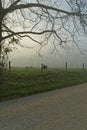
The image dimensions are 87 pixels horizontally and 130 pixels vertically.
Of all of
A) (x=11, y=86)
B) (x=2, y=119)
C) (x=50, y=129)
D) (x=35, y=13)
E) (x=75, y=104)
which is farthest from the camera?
(x=35, y=13)

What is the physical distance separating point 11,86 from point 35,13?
18.6ft

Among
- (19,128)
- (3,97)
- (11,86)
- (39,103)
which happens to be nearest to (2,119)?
(19,128)

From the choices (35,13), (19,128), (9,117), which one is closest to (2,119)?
(9,117)

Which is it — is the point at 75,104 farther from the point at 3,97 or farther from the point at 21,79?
the point at 21,79

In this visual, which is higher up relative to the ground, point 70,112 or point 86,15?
point 86,15

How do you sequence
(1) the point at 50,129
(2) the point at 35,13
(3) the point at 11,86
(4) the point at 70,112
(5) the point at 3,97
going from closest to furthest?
(1) the point at 50,129 < (4) the point at 70,112 < (5) the point at 3,97 < (3) the point at 11,86 < (2) the point at 35,13

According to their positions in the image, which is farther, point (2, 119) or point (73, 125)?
point (2, 119)

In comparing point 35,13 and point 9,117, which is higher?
point 35,13

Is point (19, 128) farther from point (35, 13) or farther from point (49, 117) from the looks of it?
point (35, 13)

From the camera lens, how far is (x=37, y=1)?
21.8m

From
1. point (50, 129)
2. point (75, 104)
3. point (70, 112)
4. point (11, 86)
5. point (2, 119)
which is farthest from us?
point (11, 86)

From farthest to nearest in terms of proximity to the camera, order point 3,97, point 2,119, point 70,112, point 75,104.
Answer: point 3,97, point 75,104, point 70,112, point 2,119

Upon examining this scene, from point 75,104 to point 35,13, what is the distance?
10457mm

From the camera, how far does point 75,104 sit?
1291cm
